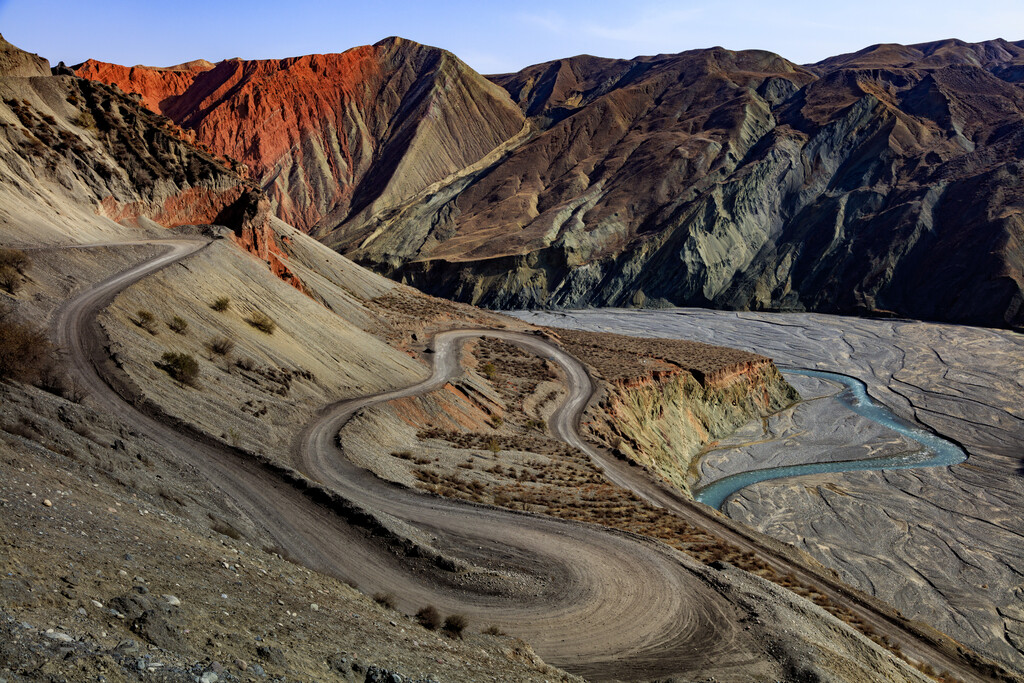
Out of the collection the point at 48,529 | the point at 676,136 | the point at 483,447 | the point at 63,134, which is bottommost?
the point at 483,447

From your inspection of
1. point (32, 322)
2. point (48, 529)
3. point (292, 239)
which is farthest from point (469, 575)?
point (292, 239)

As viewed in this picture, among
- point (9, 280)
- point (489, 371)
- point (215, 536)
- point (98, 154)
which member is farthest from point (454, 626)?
point (98, 154)

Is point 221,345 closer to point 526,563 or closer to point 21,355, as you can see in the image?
point 21,355

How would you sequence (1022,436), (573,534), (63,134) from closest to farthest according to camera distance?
1. (573,534)
2. (63,134)
3. (1022,436)

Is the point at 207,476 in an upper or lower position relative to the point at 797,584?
upper

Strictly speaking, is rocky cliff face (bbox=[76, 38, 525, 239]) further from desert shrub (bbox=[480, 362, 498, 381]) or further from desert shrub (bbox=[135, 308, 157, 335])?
desert shrub (bbox=[135, 308, 157, 335])

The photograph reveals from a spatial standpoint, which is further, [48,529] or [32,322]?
[32,322]

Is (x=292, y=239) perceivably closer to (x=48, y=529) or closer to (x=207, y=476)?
(x=207, y=476)
